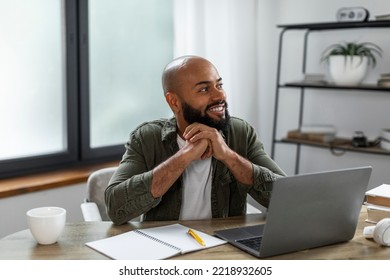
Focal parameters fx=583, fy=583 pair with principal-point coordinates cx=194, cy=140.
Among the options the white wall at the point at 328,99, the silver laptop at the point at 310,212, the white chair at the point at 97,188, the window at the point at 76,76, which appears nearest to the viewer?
the silver laptop at the point at 310,212

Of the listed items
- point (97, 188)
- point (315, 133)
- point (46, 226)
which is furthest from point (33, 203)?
point (315, 133)

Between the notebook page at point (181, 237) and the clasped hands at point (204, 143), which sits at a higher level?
the clasped hands at point (204, 143)

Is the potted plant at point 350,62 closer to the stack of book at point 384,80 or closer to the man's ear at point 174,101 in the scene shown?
the stack of book at point 384,80

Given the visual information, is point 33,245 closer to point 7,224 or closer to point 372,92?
point 7,224

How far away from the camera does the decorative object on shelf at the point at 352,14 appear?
287cm

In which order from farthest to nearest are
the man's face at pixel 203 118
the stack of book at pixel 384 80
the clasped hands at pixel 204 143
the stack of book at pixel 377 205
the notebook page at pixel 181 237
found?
1. the stack of book at pixel 384 80
2. the man's face at pixel 203 118
3. the clasped hands at pixel 204 143
4. the stack of book at pixel 377 205
5. the notebook page at pixel 181 237

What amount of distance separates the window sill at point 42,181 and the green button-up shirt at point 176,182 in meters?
0.88

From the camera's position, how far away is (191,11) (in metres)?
3.07

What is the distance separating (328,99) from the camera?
3.31 metres

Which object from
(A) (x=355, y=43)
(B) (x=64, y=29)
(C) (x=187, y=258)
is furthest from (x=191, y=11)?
(C) (x=187, y=258)

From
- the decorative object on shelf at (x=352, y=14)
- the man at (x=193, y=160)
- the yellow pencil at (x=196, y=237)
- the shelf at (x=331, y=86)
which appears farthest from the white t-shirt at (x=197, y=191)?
the decorative object on shelf at (x=352, y=14)

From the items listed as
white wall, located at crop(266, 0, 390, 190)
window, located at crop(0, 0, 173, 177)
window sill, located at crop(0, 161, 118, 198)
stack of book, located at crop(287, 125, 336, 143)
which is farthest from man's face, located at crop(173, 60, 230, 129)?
white wall, located at crop(266, 0, 390, 190)

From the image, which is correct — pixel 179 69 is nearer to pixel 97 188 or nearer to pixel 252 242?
pixel 97 188

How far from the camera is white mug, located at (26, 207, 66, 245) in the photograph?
138cm
